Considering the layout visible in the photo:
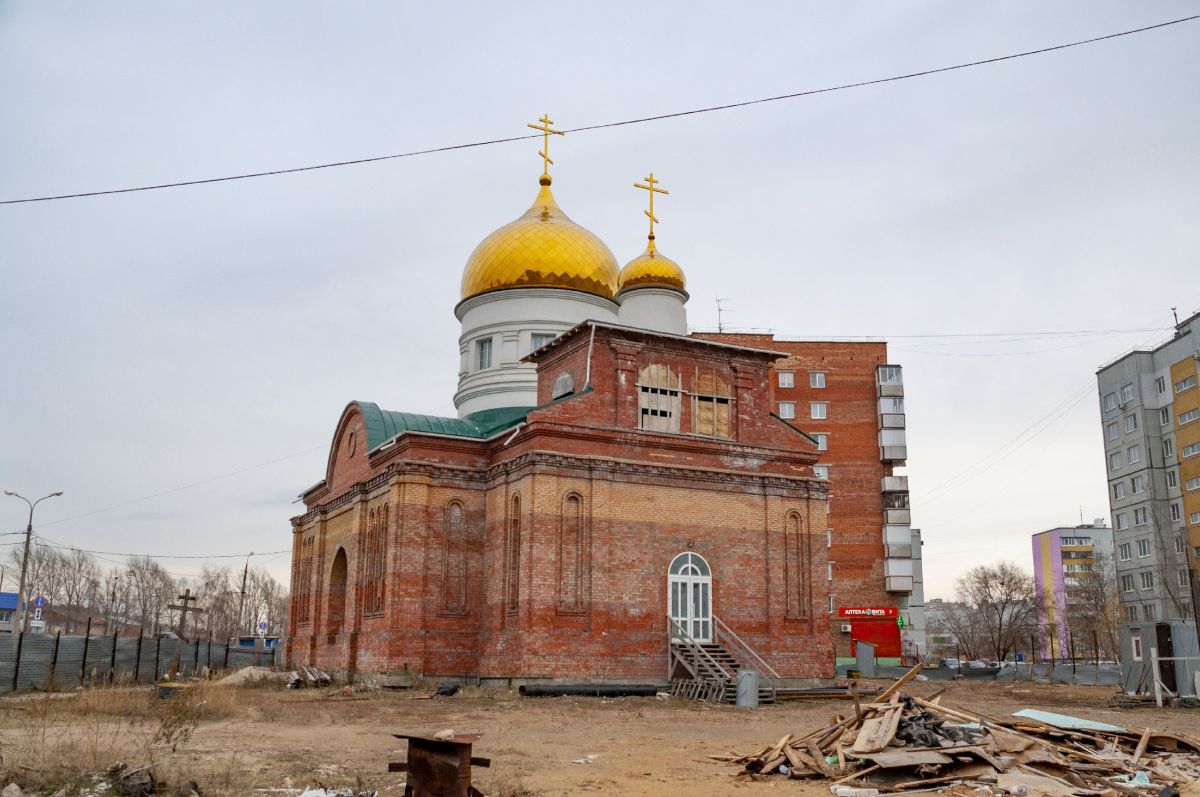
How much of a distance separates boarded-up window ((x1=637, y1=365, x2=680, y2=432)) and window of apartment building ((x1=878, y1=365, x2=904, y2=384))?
34.4 m

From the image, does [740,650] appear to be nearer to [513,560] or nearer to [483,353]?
[513,560]

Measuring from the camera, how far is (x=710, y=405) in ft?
87.4

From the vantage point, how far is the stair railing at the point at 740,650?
24750mm

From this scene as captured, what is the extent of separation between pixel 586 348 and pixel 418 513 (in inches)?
228

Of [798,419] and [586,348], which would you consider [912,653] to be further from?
[586,348]

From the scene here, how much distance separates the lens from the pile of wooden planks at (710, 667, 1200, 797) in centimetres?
1098

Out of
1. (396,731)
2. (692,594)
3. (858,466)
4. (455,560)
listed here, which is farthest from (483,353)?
(858,466)

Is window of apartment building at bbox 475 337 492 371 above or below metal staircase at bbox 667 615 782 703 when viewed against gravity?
above

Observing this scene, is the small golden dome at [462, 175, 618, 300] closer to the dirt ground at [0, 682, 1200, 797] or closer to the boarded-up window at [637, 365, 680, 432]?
Result: the boarded-up window at [637, 365, 680, 432]

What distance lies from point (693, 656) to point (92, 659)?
56.0ft

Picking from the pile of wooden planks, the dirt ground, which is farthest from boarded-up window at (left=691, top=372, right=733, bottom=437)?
the pile of wooden planks

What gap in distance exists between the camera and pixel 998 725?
12727mm

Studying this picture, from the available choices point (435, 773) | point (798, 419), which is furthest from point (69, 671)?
point (798, 419)

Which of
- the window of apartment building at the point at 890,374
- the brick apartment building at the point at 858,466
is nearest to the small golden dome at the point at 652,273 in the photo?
the brick apartment building at the point at 858,466
